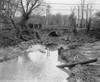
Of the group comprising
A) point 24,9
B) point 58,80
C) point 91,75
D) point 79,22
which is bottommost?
point 58,80

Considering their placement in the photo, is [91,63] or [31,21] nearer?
[91,63]

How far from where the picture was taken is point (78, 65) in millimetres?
9281

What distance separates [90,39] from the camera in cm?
2258

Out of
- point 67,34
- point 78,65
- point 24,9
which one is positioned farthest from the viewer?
point 67,34

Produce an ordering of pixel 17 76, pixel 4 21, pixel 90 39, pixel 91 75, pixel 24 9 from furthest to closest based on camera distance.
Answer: pixel 24 9, pixel 90 39, pixel 4 21, pixel 17 76, pixel 91 75

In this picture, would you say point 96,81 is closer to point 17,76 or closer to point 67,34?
point 17,76

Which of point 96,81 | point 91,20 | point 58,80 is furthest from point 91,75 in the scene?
point 91,20

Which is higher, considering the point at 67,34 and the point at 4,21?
the point at 4,21

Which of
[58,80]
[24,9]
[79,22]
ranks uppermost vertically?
[24,9]

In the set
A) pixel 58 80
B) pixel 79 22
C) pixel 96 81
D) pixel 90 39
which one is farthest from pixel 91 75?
pixel 79 22

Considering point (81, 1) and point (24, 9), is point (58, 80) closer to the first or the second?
point (24, 9)

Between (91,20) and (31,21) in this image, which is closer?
(91,20)

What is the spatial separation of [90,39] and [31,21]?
46.3 feet

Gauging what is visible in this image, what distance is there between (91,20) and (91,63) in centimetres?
1847
